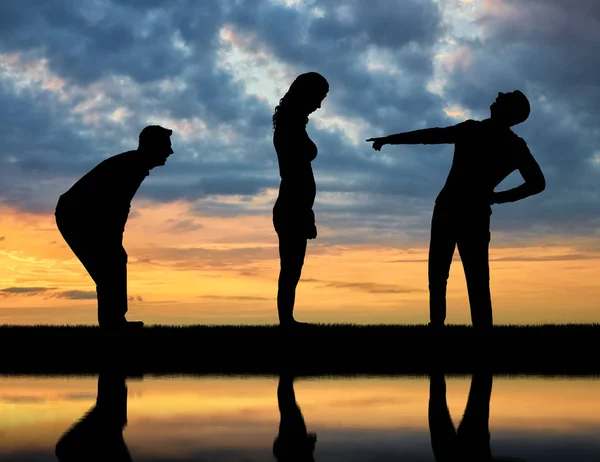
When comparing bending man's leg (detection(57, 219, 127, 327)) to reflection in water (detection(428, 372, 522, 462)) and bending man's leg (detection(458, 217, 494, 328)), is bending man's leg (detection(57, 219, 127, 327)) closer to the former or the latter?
bending man's leg (detection(458, 217, 494, 328))

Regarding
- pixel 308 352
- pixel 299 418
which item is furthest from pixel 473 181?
pixel 299 418

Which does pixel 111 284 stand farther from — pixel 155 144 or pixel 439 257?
pixel 439 257

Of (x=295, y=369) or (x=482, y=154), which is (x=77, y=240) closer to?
(x=295, y=369)

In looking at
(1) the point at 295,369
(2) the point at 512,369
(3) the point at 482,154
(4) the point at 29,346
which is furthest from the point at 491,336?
(4) the point at 29,346

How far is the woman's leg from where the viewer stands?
1074 centimetres

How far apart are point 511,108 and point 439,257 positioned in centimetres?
217

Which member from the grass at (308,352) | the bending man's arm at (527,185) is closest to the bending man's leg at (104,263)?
the grass at (308,352)

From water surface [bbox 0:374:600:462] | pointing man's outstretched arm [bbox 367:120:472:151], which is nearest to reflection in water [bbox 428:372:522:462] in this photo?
water surface [bbox 0:374:600:462]

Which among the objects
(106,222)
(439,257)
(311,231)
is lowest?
(439,257)

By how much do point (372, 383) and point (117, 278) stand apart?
4.97 m

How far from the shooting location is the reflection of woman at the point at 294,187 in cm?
1073

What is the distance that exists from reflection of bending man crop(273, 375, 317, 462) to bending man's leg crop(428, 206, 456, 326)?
509 cm

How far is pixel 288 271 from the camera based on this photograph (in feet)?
35.2

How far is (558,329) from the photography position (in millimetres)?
12391
